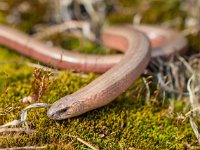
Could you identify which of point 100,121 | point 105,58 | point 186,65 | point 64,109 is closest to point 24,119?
point 64,109

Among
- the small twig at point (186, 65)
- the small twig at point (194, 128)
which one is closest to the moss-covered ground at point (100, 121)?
the small twig at point (194, 128)

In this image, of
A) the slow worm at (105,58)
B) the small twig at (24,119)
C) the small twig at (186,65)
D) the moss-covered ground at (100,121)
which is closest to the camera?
the small twig at (24,119)

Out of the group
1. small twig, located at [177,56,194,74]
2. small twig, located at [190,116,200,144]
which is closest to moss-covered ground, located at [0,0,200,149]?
small twig, located at [190,116,200,144]

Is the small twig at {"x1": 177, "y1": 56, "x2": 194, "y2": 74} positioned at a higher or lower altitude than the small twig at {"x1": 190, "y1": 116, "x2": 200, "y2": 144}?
higher

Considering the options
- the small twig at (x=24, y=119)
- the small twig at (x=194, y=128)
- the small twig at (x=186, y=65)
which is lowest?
the small twig at (x=194, y=128)

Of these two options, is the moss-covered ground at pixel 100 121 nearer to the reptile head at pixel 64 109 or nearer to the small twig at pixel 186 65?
the reptile head at pixel 64 109

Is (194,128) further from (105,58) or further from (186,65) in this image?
(105,58)

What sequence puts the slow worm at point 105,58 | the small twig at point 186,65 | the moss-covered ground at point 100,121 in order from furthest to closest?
1. the small twig at point 186,65
2. the slow worm at point 105,58
3. the moss-covered ground at point 100,121

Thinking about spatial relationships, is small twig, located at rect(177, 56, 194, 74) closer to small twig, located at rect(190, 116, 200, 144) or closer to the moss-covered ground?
the moss-covered ground
